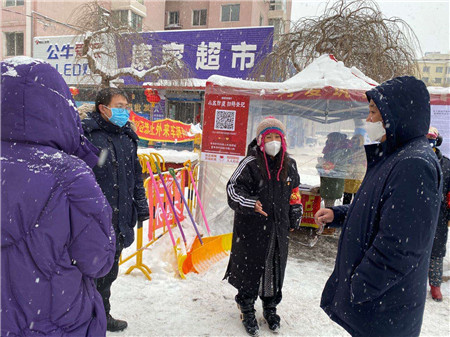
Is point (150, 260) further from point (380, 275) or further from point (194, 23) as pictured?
point (194, 23)

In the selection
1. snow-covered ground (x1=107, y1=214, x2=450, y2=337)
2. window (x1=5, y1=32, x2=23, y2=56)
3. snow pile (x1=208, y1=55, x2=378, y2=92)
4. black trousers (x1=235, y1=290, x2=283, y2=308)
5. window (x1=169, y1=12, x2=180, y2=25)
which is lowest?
snow-covered ground (x1=107, y1=214, x2=450, y2=337)

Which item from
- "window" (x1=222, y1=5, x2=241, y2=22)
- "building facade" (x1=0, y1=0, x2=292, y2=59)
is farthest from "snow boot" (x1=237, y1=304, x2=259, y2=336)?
"window" (x1=222, y1=5, x2=241, y2=22)

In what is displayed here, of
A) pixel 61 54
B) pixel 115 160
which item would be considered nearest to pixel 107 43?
pixel 61 54

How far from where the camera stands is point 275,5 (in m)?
28.9

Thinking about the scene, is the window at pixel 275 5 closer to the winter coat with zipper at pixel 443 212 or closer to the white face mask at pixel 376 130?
the winter coat with zipper at pixel 443 212

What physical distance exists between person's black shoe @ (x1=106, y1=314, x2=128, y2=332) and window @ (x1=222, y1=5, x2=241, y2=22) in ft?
75.2

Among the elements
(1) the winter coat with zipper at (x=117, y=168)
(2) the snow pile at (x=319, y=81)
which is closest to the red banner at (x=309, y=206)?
(2) the snow pile at (x=319, y=81)

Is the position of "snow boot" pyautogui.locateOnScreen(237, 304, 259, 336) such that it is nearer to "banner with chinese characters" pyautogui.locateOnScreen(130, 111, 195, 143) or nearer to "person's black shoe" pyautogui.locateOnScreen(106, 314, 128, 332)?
"person's black shoe" pyautogui.locateOnScreen(106, 314, 128, 332)

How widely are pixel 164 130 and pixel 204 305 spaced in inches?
320

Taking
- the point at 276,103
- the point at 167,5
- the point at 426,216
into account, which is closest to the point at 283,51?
the point at 276,103

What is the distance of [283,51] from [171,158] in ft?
14.3

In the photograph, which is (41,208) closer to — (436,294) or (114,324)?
(114,324)

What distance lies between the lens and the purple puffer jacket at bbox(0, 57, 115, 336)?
1141 mm

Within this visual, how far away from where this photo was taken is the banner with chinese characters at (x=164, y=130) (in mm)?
10633
